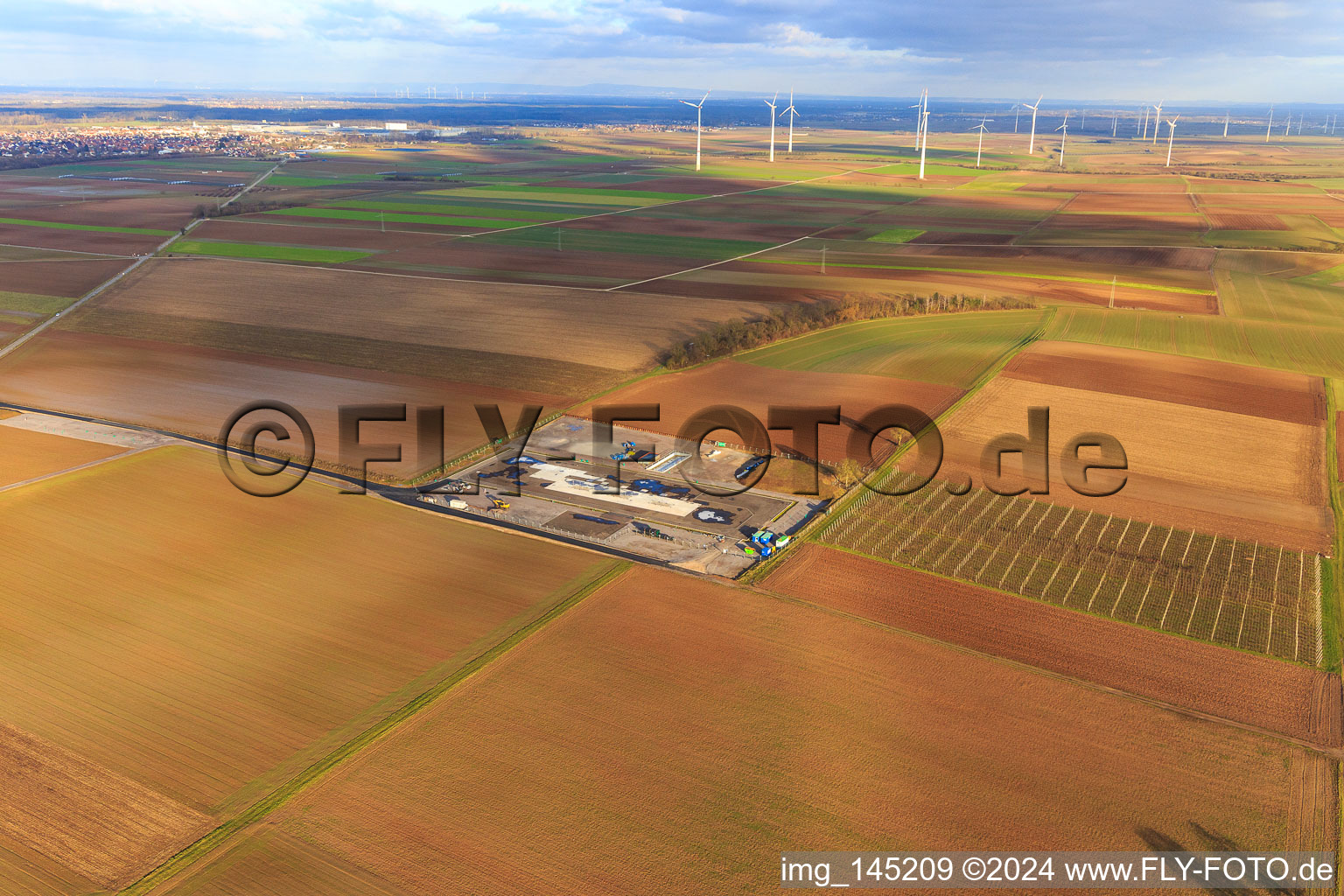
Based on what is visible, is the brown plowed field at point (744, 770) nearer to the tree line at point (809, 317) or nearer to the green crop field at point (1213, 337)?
the tree line at point (809, 317)

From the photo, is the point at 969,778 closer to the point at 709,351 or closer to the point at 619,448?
the point at 619,448

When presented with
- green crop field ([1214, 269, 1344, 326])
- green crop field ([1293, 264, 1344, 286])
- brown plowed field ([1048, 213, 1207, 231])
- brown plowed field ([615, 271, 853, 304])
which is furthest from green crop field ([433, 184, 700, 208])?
green crop field ([1293, 264, 1344, 286])

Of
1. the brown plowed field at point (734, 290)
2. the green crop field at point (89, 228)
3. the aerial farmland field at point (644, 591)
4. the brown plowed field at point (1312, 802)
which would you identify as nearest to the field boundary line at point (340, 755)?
the aerial farmland field at point (644, 591)

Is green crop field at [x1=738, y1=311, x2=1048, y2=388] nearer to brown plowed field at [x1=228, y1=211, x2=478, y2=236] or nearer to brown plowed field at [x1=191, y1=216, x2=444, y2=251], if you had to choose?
brown plowed field at [x1=191, y1=216, x2=444, y2=251]

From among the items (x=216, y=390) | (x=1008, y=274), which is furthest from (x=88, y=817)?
(x=1008, y=274)

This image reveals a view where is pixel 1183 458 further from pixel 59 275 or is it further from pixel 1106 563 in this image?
pixel 59 275
